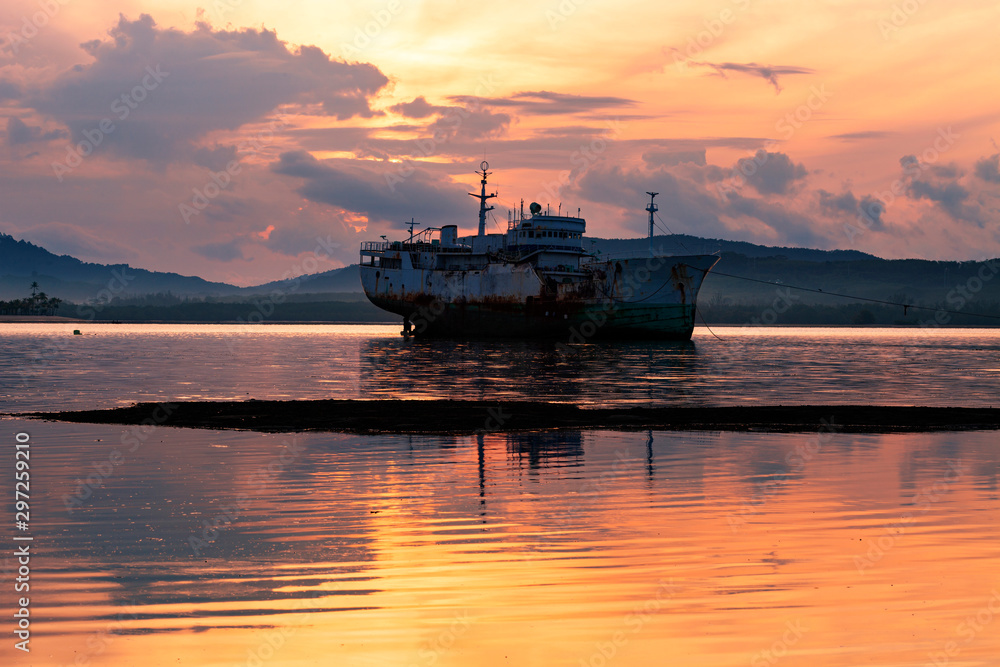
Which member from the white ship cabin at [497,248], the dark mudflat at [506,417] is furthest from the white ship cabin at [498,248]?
the dark mudflat at [506,417]

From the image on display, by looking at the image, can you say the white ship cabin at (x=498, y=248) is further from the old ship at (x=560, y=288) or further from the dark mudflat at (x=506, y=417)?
the dark mudflat at (x=506, y=417)

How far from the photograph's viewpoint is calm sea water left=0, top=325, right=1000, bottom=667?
839 centimetres

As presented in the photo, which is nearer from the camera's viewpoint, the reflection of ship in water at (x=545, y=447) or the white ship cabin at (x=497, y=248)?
the reflection of ship in water at (x=545, y=447)

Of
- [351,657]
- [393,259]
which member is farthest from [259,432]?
[393,259]

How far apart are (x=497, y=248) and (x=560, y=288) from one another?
13.4 meters

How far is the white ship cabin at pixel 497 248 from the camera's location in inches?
3871

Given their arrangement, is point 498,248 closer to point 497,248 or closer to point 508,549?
point 497,248

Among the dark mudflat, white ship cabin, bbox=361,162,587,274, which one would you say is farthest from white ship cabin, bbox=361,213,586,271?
the dark mudflat

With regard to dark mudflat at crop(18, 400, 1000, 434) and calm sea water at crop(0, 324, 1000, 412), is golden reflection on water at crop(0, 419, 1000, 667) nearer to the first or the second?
dark mudflat at crop(18, 400, 1000, 434)

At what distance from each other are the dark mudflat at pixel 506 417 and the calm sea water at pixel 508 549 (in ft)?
6.16

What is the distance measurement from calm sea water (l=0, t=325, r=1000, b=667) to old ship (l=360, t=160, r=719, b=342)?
231 ft

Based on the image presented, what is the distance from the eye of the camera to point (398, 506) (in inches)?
582

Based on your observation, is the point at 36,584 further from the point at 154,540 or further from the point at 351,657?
the point at 351,657

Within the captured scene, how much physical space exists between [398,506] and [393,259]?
102963mm
